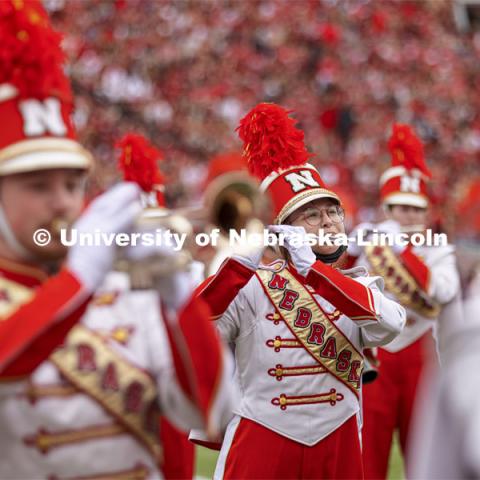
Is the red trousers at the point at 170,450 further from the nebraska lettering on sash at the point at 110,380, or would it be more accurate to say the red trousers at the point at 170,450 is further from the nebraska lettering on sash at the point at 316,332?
the nebraska lettering on sash at the point at 316,332

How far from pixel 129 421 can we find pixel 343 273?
1682mm

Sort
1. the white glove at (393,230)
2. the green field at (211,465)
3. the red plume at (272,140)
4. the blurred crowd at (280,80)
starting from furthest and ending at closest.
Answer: the blurred crowd at (280,80) < the green field at (211,465) < the white glove at (393,230) < the red plume at (272,140)

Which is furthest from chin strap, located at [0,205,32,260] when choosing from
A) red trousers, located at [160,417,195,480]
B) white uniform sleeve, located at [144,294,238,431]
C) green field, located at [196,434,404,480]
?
green field, located at [196,434,404,480]

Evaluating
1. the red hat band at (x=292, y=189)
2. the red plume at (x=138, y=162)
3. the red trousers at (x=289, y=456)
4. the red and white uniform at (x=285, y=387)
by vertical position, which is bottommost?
the red trousers at (x=289, y=456)

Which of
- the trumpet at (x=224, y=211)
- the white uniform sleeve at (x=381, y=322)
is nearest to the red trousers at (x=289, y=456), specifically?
the white uniform sleeve at (x=381, y=322)

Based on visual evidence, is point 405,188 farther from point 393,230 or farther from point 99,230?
point 99,230

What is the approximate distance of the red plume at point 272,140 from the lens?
3998 mm

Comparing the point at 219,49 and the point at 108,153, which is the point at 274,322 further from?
the point at 219,49

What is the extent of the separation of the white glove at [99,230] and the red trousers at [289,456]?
1.70m

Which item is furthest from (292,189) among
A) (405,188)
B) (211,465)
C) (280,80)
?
(280,80)

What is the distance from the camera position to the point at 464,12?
1917 cm

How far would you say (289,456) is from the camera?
366cm

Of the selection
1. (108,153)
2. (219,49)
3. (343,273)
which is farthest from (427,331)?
(219,49)

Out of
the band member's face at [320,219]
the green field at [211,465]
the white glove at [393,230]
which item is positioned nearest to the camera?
the band member's face at [320,219]
